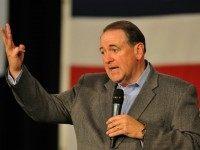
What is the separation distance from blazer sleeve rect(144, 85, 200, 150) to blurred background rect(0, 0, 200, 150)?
138 cm

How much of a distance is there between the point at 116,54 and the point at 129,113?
0.24 m

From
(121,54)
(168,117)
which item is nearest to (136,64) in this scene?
(121,54)

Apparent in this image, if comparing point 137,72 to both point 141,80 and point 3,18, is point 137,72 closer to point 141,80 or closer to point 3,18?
point 141,80

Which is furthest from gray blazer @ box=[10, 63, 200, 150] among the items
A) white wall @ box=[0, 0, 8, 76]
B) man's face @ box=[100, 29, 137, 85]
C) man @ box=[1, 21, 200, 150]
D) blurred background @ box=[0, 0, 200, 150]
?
white wall @ box=[0, 0, 8, 76]

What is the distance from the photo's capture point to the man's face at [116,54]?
2205 mm

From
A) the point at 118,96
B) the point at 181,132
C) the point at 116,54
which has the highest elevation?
the point at 116,54

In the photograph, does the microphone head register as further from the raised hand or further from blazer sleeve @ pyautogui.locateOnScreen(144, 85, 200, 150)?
the raised hand

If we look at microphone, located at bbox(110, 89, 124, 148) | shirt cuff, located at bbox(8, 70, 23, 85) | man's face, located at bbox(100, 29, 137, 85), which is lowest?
microphone, located at bbox(110, 89, 124, 148)

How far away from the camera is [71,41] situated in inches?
149

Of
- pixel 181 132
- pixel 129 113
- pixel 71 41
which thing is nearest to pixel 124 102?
pixel 129 113

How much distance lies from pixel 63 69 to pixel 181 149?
6.37 ft

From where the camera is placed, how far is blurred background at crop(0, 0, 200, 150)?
3.54 m

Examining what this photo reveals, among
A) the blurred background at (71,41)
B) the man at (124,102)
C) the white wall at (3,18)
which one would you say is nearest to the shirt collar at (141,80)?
the man at (124,102)

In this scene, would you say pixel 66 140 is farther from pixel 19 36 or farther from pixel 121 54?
pixel 121 54
